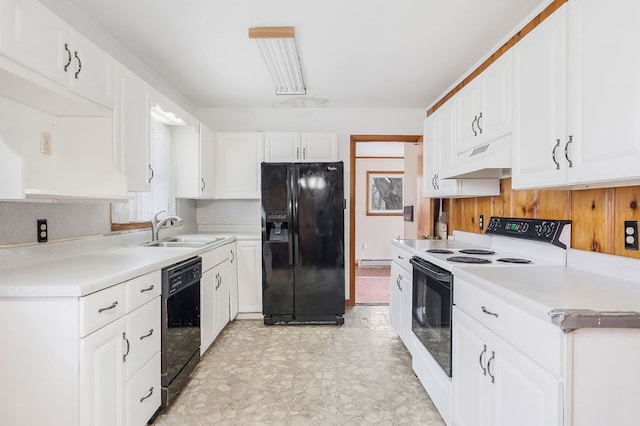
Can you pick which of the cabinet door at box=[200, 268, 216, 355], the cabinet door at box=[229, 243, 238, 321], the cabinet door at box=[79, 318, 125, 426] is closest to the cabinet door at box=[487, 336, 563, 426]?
the cabinet door at box=[79, 318, 125, 426]

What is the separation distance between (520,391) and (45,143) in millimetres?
2487

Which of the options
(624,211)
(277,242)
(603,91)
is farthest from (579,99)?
(277,242)

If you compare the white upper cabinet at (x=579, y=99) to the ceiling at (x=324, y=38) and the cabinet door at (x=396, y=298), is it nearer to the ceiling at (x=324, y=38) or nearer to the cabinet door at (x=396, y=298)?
the ceiling at (x=324, y=38)

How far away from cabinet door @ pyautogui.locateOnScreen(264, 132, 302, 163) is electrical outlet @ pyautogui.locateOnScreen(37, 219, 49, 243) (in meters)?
2.23

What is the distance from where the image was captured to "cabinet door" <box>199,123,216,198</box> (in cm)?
341

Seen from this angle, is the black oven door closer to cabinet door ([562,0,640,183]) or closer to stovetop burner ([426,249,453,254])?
stovetop burner ([426,249,453,254])

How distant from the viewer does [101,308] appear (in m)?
1.40

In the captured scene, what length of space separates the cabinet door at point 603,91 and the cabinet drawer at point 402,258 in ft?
4.58

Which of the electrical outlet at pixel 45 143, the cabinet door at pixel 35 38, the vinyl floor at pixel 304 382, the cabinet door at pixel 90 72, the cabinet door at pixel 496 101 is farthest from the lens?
the vinyl floor at pixel 304 382

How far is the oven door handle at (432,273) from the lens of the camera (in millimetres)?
1820

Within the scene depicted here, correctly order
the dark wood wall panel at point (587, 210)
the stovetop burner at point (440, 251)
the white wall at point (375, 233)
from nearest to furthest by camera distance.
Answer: the dark wood wall panel at point (587, 210) < the stovetop burner at point (440, 251) < the white wall at point (375, 233)

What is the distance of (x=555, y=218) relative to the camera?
1.92 m

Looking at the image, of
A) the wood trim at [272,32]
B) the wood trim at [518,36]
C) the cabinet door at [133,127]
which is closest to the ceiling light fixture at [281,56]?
the wood trim at [272,32]

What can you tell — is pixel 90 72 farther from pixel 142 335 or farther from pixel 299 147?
pixel 299 147
